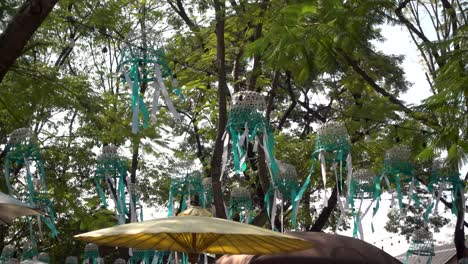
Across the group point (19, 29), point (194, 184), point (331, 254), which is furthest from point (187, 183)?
point (19, 29)

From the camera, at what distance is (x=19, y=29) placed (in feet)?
19.7

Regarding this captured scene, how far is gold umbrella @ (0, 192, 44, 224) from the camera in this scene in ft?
21.0

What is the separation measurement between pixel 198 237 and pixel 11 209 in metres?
2.07

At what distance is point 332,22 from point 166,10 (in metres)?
8.74

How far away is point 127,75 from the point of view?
7906mm

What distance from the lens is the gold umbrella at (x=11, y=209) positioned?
252 inches

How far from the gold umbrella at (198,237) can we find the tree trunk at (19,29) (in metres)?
1.86

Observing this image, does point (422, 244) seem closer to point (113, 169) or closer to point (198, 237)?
point (113, 169)

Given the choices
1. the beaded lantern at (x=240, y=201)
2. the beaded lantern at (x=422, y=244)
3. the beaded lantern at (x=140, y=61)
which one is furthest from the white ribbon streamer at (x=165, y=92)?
the beaded lantern at (x=422, y=244)

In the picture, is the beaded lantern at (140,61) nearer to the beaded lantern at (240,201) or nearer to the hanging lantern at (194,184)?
the hanging lantern at (194,184)

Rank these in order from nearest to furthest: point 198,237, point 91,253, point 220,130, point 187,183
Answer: point 198,237, point 220,130, point 187,183, point 91,253

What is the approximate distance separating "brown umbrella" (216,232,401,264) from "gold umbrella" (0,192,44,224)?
7.84ft

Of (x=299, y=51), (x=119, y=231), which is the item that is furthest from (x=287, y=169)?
(x=119, y=231)

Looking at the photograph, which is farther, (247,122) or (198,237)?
(247,122)
